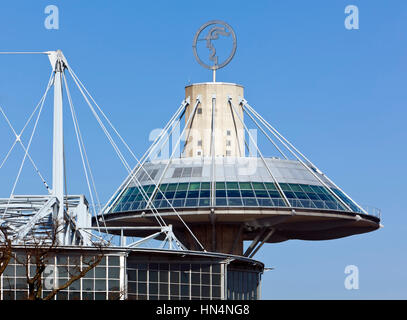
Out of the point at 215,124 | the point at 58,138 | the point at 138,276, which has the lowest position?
the point at 138,276

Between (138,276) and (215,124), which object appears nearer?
(138,276)

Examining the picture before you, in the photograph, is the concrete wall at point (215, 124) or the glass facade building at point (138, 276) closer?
the glass facade building at point (138, 276)

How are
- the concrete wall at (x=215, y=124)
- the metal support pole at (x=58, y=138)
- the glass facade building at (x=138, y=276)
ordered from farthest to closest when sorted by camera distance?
the concrete wall at (x=215, y=124) < the metal support pole at (x=58, y=138) < the glass facade building at (x=138, y=276)

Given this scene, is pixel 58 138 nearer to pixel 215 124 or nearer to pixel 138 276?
pixel 138 276

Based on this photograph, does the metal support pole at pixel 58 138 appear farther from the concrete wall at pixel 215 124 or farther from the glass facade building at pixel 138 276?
the concrete wall at pixel 215 124

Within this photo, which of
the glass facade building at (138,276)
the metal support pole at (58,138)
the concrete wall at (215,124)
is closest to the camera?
the glass facade building at (138,276)

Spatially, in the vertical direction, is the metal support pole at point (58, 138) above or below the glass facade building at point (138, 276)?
above

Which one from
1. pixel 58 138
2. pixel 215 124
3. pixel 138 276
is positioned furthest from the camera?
pixel 215 124

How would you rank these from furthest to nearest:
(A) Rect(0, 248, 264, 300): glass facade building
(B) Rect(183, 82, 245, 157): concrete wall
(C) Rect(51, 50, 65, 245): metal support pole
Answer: (B) Rect(183, 82, 245, 157): concrete wall
(C) Rect(51, 50, 65, 245): metal support pole
(A) Rect(0, 248, 264, 300): glass facade building

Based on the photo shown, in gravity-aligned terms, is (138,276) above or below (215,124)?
below

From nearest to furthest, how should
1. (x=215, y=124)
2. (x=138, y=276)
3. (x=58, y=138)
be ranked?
(x=138, y=276)
(x=58, y=138)
(x=215, y=124)

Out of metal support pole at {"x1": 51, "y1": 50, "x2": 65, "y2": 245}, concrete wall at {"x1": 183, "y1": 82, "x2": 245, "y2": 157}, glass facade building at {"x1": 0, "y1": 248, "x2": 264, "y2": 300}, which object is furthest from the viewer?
concrete wall at {"x1": 183, "y1": 82, "x2": 245, "y2": 157}

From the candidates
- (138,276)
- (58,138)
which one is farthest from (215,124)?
(138,276)

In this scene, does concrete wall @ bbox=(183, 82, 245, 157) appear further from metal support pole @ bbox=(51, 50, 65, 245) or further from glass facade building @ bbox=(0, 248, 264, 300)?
metal support pole @ bbox=(51, 50, 65, 245)
